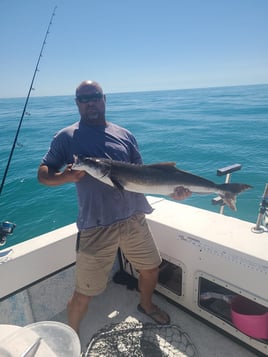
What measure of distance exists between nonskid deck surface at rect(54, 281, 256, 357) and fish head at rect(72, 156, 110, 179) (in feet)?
6.49

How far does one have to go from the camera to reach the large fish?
245 cm

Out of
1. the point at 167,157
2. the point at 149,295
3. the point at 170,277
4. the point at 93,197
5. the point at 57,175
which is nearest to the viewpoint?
the point at 57,175

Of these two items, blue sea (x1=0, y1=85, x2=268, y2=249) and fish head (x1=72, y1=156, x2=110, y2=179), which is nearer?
fish head (x1=72, y1=156, x2=110, y2=179)

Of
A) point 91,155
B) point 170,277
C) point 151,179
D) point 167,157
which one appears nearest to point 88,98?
point 91,155

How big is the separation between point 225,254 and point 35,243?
2064mm

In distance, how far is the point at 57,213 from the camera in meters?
9.26

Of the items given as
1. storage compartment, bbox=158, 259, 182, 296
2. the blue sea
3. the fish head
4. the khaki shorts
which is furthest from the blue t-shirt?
the blue sea

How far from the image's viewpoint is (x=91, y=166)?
2355mm

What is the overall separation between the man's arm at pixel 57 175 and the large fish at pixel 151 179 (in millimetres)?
98

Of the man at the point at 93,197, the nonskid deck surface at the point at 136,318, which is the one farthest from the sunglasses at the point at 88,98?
the nonskid deck surface at the point at 136,318

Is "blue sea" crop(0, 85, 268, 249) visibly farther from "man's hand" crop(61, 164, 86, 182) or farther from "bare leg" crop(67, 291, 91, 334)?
"bare leg" crop(67, 291, 91, 334)

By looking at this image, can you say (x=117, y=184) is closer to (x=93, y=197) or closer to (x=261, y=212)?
(x=93, y=197)

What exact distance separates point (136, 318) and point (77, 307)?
92 cm

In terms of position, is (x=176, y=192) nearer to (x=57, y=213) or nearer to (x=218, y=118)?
(x=57, y=213)
